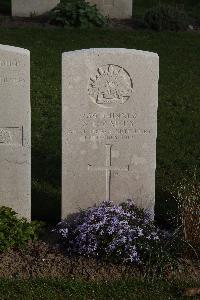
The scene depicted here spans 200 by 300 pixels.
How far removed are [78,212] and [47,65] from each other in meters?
6.48

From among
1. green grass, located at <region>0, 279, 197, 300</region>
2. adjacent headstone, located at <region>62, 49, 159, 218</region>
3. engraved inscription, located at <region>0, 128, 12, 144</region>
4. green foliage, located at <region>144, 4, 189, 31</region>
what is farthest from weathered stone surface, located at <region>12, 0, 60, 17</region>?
green grass, located at <region>0, 279, 197, 300</region>

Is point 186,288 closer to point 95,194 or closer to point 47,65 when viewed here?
point 95,194

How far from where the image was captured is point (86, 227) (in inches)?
256

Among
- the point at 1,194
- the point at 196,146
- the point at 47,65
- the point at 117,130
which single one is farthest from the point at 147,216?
the point at 47,65

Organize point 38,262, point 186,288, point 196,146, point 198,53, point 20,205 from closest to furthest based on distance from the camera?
point 186,288
point 38,262
point 20,205
point 196,146
point 198,53

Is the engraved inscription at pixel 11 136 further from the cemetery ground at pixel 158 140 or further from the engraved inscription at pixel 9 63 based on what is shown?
the cemetery ground at pixel 158 140

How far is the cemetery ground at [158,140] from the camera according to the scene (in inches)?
239

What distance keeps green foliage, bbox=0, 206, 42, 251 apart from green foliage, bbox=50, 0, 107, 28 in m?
9.83

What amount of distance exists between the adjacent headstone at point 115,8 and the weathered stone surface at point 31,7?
3.12 feet

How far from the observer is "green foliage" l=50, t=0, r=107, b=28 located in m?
16.1

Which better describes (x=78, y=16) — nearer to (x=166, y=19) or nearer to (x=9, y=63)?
(x=166, y=19)

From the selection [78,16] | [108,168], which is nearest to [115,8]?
[78,16]

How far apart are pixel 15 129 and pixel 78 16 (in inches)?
384

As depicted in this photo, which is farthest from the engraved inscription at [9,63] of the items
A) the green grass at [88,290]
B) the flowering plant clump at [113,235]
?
the green grass at [88,290]
